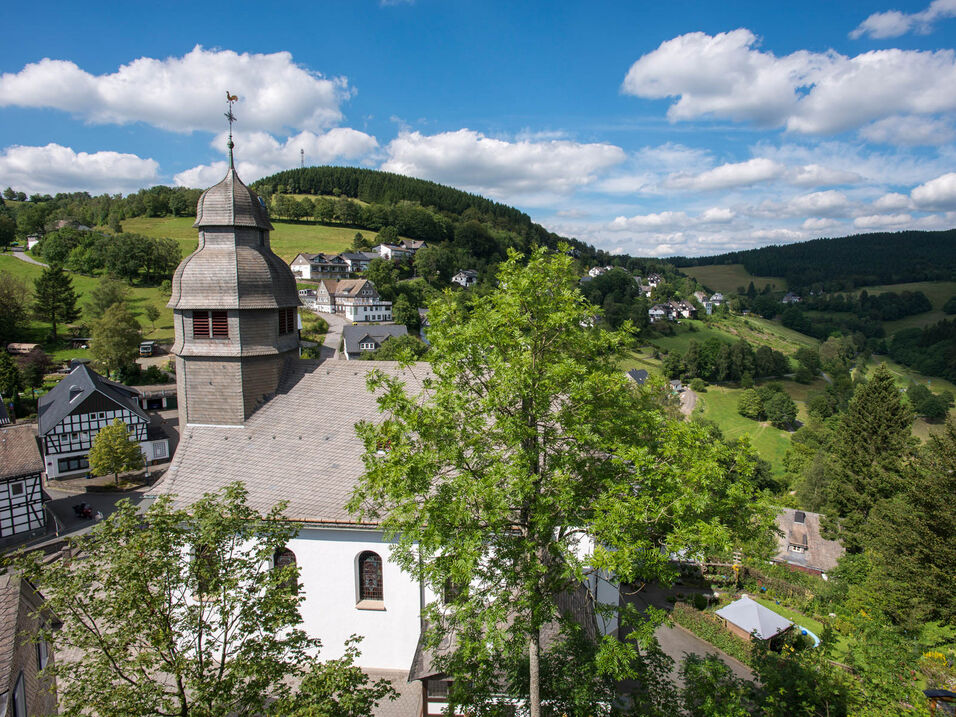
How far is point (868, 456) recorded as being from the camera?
3066 cm

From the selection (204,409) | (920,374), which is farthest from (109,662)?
(920,374)

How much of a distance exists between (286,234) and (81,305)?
184ft

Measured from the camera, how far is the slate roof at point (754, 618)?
2117 cm

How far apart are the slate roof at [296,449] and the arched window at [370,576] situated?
1454 millimetres

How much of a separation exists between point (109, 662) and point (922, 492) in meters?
27.4

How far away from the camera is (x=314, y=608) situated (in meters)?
15.3

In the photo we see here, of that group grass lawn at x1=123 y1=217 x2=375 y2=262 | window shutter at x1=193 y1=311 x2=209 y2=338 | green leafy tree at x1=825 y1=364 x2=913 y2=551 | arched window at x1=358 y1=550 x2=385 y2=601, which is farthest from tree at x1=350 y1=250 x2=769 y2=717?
grass lawn at x1=123 y1=217 x2=375 y2=262

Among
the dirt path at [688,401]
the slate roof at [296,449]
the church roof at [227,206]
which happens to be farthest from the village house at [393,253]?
the slate roof at [296,449]

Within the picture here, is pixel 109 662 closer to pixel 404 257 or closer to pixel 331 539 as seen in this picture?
pixel 331 539

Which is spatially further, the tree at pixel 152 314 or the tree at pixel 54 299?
the tree at pixel 152 314

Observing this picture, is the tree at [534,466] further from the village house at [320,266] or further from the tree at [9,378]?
the village house at [320,266]

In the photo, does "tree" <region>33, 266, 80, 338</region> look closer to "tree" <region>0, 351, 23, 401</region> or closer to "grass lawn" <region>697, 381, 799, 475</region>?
"tree" <region>0, 351, 23, 401</region>

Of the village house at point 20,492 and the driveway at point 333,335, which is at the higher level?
the driveway at point 333,335

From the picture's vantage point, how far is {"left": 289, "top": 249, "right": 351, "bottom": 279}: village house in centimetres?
10644
